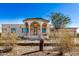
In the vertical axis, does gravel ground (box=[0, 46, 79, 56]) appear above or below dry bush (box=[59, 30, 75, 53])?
below

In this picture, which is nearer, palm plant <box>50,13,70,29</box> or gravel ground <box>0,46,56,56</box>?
palm plant <box>50,13,70,29</box>

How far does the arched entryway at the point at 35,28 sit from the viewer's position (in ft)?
10.7

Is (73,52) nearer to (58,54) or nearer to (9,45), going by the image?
(58,54)

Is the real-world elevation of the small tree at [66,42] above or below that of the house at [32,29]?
below

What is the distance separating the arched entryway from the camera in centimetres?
326

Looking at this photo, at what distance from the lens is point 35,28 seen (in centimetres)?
329

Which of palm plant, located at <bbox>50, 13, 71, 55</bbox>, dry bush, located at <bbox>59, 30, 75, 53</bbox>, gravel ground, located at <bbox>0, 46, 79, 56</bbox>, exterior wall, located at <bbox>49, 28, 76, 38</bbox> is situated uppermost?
palm plant, located at <bbox>50, 13, 71, 55</bbox>

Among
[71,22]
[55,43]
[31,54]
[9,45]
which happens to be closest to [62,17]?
[71,22]

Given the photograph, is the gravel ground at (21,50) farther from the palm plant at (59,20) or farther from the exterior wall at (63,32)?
the palm plant at (59,20)

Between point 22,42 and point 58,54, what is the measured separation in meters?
0.72

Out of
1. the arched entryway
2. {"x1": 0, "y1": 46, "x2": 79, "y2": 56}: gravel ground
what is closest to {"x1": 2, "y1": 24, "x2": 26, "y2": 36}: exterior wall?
the arched entryway

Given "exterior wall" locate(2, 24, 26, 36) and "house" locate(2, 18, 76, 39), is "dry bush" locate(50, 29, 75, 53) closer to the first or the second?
"house" locate(2, 18, 76, 39)

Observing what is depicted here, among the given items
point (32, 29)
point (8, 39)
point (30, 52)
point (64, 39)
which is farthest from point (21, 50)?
point (64, 39)

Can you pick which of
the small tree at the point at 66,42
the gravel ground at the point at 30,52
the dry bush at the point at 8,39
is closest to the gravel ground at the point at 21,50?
the gravel ground at the point at 30,52
